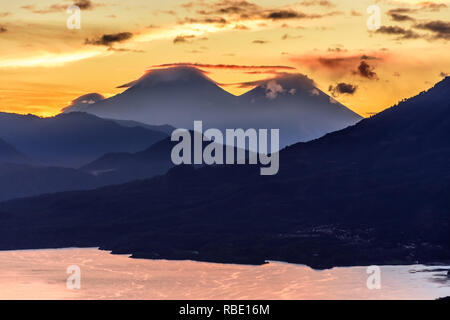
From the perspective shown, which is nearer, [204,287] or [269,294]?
[269,294]

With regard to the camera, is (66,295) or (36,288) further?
(36,288)

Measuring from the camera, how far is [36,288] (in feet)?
640
